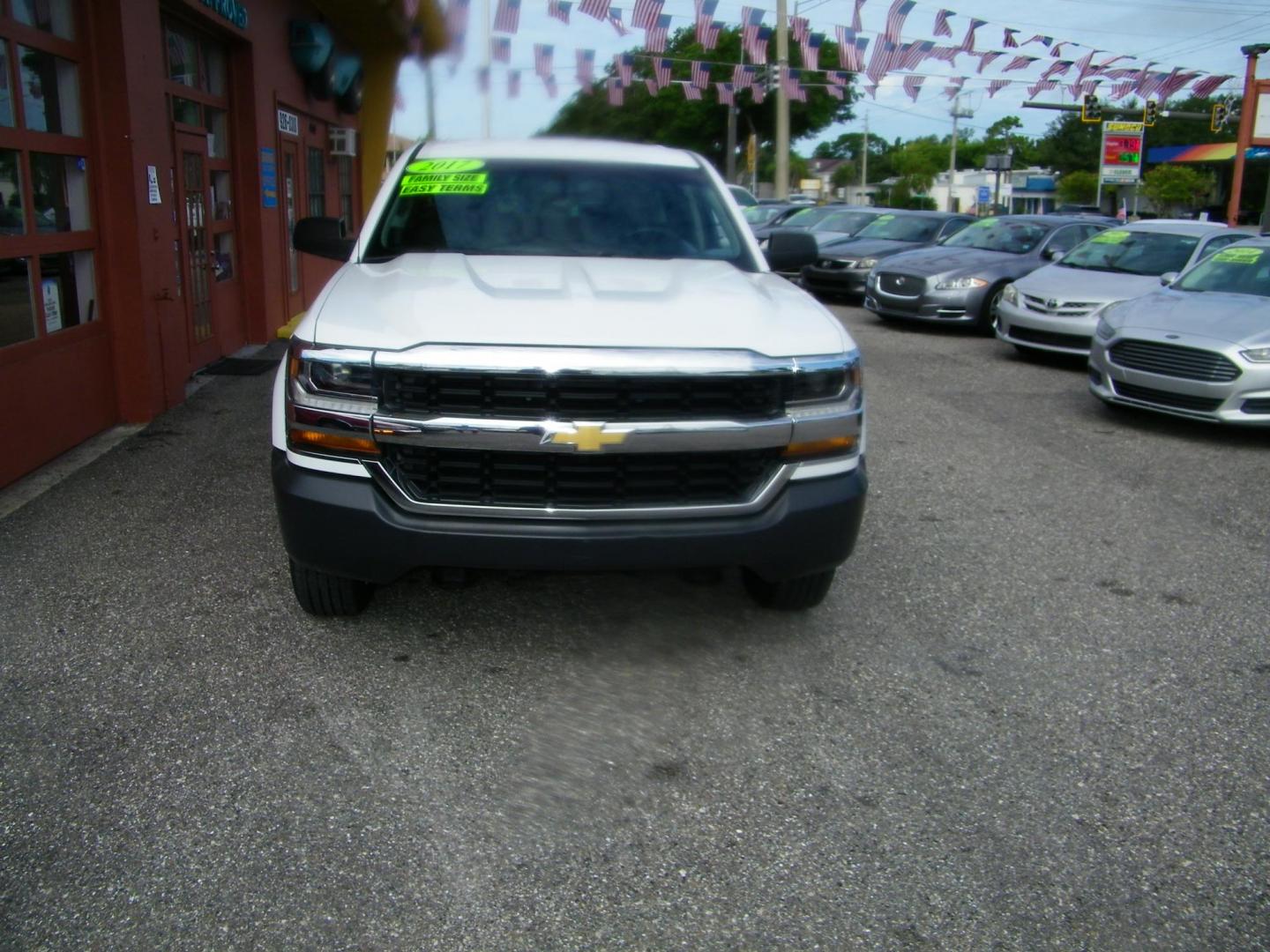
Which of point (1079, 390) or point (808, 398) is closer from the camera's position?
point (808, 398)

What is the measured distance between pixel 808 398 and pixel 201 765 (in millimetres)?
2119

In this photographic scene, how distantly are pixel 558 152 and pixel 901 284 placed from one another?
361 inches

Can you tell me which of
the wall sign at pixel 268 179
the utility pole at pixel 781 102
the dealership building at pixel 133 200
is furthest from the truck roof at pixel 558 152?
the utility pole at pixel 781 102

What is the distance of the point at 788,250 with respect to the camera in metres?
5.34

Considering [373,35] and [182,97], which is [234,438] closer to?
[182,97]

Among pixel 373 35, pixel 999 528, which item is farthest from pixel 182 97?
pixel 999 528

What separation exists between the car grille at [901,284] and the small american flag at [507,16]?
17.7ft

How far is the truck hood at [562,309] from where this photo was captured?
3465 millimetres

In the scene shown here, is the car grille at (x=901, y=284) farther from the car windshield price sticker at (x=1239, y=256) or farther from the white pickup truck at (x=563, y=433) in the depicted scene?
the white pickup truck at (x=563, y=433)

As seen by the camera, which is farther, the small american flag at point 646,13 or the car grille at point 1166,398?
the small american flag at point 646,13

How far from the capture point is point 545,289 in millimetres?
3910

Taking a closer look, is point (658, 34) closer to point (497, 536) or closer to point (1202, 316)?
point (1202, 316)

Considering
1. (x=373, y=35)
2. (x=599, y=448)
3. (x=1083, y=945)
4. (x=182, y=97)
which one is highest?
(x=373, y=35)

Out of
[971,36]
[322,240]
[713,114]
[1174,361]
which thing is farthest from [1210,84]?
[713,114]
